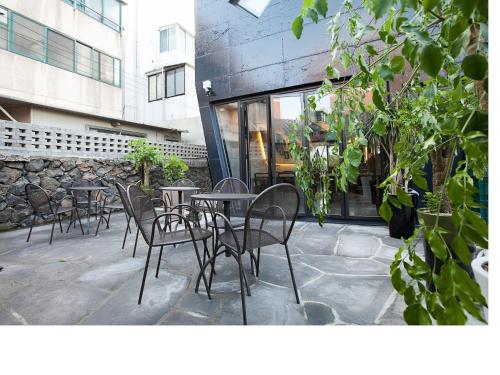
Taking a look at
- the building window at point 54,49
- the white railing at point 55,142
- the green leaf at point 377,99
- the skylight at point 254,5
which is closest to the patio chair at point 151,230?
the green leaf at point 377,99

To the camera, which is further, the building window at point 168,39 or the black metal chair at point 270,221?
the building window at point 168,39

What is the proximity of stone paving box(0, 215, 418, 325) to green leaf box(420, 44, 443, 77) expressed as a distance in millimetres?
1437

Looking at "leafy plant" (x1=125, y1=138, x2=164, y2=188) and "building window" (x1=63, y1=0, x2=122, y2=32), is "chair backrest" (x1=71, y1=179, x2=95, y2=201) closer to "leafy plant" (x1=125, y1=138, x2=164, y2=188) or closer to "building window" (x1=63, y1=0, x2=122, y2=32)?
"leafy plant" (x1=125, y1=138, x2=164, y2=188)

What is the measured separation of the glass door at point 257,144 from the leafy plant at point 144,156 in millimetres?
2237

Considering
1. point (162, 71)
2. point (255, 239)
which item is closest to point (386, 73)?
point (255, 239)

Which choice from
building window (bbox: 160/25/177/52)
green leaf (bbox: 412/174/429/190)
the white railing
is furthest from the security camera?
building window (bbox: 160/25/177/52)

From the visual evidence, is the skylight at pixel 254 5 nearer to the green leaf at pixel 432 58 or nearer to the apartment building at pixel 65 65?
the green leaf at pixel 432 58

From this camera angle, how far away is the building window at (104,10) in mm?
9126

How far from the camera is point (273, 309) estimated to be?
67.9 inches

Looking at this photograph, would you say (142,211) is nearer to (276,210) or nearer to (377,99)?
(276,210)

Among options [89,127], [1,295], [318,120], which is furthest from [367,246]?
[89,127]

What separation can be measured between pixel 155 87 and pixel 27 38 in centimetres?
502
